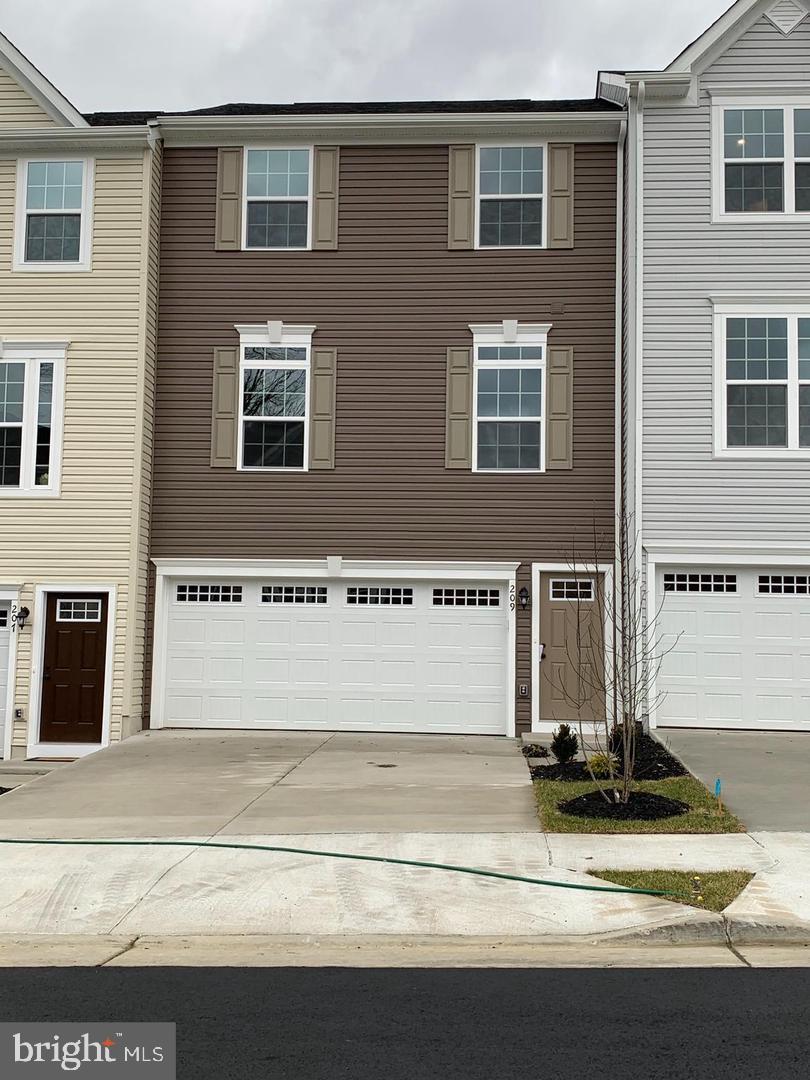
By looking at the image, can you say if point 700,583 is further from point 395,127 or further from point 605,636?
point 395,127

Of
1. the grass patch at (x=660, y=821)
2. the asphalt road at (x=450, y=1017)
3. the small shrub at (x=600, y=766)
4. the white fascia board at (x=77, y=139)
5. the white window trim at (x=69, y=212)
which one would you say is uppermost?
the white fascia board at (x=77, y=139)

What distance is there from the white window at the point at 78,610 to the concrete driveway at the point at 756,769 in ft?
26.4

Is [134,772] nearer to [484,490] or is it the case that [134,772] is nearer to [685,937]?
[484,490]

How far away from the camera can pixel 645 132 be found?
1561cm

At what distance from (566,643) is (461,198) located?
6.74 m

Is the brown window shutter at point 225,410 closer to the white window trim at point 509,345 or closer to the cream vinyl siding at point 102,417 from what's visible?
the cream vinyl siding at point 102,417

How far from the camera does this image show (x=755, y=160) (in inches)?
611

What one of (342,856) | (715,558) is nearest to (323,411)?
(715,558)

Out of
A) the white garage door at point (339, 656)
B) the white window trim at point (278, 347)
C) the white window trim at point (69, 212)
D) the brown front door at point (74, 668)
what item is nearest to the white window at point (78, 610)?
the brown front door at point (74, 668)

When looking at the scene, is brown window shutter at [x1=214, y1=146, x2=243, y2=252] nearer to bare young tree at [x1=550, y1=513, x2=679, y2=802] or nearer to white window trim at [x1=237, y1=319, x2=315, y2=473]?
white window trim at [x1=237, y1=319, x2=315, y2=473]

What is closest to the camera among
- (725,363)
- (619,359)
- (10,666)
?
(725,363)

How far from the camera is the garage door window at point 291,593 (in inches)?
640

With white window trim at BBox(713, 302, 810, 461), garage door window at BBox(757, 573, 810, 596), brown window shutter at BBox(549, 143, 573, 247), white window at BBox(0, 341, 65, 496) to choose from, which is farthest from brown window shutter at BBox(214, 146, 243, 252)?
garage door window at BBox(757, 573, 810, 596)

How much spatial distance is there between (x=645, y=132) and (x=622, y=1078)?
13.8 metres
